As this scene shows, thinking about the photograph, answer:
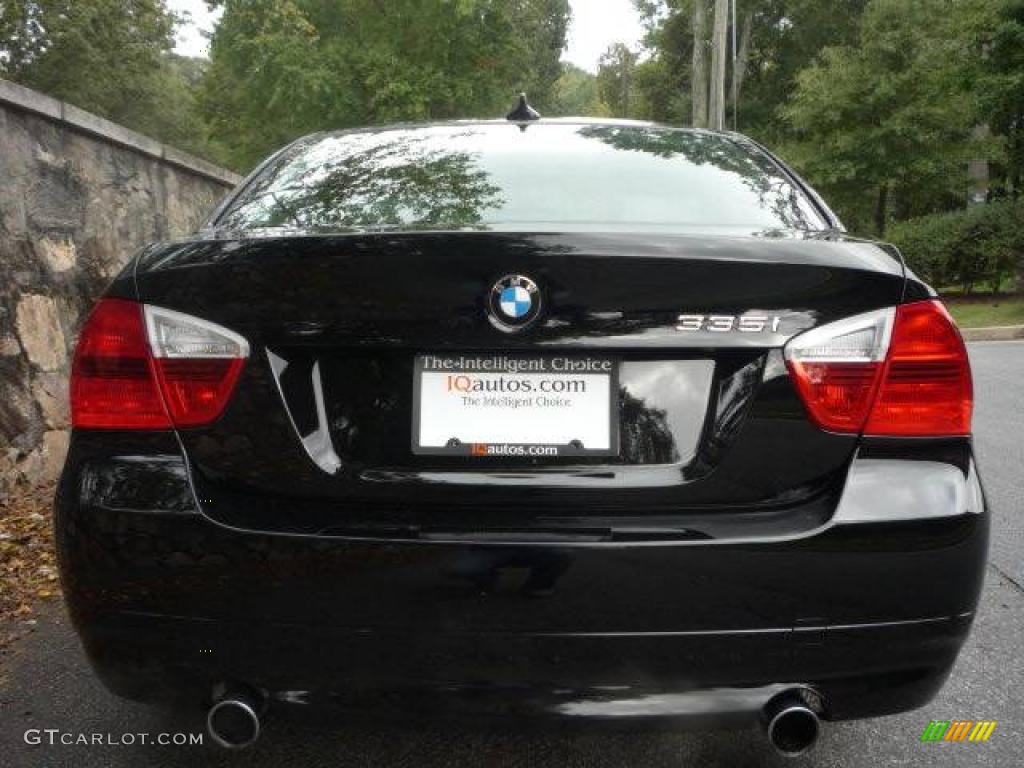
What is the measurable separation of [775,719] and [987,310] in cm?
1707

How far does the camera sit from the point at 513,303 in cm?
166

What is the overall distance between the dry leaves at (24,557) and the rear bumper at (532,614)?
1815 millimetres

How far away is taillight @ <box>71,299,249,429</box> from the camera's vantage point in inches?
67.7

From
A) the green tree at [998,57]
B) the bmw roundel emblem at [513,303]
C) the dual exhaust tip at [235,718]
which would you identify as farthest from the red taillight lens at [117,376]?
the green tree at [998,57]

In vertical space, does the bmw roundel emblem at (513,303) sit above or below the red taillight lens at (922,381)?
above

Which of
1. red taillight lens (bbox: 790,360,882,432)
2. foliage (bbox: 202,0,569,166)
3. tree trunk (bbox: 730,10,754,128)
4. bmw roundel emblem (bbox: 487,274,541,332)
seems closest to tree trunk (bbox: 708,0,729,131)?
foliage (bbox: 202,0,569,166)

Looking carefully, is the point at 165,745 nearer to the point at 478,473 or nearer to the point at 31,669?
the point at 31,669

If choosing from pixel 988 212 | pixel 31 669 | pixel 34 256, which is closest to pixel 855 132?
pixel 988 212

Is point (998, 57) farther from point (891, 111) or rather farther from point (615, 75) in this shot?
point (615, 75)

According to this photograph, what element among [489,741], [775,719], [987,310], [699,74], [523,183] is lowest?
[987,310]

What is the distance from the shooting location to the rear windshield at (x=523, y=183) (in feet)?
7.01

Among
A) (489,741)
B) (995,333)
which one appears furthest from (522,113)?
(995,333)

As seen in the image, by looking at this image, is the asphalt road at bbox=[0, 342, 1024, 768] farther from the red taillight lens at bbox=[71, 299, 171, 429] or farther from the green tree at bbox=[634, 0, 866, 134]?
the green tree at bbox=[634, 0, 866, 134]

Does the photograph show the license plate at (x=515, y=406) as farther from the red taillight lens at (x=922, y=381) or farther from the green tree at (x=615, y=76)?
the green tree at (x=615, y=76)
